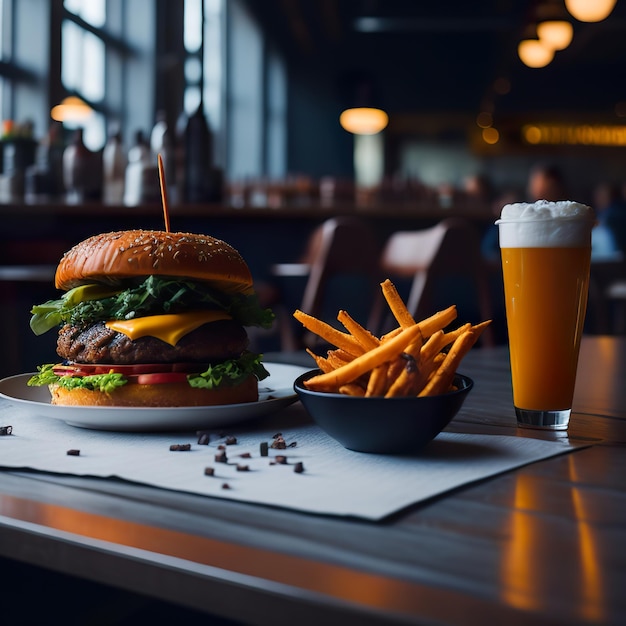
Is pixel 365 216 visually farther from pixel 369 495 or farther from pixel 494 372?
pixel 369 495

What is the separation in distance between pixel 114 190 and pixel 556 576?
3.92 metres

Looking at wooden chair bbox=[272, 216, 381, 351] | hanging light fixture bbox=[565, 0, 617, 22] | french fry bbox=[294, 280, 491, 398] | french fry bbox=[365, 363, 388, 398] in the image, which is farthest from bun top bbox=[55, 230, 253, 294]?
hanging light fixture bbox=[565, 0, 617, 22]

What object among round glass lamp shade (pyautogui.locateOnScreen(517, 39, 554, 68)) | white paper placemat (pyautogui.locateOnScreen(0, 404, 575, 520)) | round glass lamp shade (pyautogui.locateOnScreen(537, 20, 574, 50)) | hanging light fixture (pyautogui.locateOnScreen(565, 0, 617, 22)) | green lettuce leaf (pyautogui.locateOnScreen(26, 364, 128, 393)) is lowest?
white paper placemat (pyautogui.locateOnScreen(0, 404, 575, 520))

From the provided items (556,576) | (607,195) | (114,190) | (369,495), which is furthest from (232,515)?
(607,195)

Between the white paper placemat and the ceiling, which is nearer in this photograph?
the white paper placemat

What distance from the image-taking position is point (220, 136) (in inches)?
467

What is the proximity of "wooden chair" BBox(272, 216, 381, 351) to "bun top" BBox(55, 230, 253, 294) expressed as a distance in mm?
1426

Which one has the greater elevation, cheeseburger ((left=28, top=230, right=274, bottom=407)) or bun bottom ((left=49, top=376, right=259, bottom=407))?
cheeseburger ((left=28, top=230, right=274, bottom=407))

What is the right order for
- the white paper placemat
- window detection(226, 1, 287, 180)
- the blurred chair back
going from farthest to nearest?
1. window detection(226, 1, 287, 180)
2. the blurred chair back
3. the white paper placemat

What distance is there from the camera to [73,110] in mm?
7332

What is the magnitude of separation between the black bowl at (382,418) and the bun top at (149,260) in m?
0.31

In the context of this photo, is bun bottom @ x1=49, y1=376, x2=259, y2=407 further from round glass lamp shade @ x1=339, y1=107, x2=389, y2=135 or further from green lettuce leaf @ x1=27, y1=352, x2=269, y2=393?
round glass lamp shade @ x1=339, y1=107, x2=389, y2=135

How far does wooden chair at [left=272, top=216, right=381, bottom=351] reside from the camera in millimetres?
2926

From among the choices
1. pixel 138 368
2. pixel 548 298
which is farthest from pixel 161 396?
pixel 548 298
